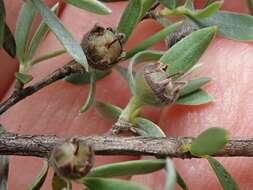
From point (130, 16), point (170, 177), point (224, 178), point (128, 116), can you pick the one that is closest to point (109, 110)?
point (128, 116)

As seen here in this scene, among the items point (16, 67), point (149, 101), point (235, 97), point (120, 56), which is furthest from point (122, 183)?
point (16, 67)

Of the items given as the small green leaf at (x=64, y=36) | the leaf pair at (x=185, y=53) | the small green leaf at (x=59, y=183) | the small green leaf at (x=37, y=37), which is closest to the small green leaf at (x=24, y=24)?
the small green leaf at (x=37, y=37)

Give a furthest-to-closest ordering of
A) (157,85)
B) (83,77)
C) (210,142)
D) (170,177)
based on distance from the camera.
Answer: (83,77)
(157,85)
(210,142)
(170,177)

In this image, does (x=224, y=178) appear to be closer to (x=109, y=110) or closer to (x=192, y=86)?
(x=192, y=86)

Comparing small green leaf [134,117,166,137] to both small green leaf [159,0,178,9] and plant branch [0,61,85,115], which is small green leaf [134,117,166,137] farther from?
small green leaf [159,0,178,9]

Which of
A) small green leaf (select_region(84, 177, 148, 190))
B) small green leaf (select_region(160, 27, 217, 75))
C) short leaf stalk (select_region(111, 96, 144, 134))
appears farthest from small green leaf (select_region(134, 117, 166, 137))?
small green leaf (select_region(84, 177, 148, 190))

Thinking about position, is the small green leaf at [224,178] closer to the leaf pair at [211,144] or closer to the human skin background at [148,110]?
the leaf pair at [211,144]

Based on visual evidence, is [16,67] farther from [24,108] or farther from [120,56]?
[120,56]

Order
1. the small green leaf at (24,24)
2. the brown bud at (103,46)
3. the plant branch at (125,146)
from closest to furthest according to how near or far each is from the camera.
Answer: the plant branch at (125,146) < the brown bud at (103,46) < the small green leaf at (24,24)
